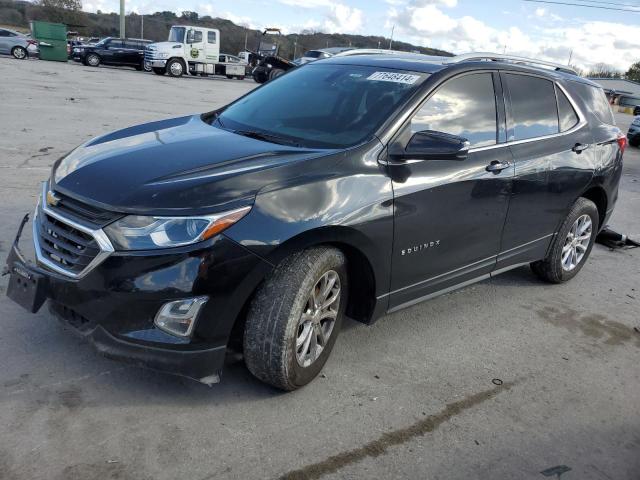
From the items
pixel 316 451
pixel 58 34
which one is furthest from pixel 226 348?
pixel 58 34

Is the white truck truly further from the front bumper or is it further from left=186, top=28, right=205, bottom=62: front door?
the front bumper

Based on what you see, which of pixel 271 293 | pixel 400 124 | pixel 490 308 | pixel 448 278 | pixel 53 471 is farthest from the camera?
pixel 490 308

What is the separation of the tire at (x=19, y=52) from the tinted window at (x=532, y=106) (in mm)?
30980

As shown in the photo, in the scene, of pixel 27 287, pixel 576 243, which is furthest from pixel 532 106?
pixel 27 287

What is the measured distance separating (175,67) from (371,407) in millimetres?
29083

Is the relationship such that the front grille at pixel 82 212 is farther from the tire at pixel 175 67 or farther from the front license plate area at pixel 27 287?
the tire at pixel 175 67

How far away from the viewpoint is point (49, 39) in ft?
99.6

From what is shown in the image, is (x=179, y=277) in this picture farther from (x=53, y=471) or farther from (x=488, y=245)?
(x=488, y=245)

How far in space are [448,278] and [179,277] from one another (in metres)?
1.97

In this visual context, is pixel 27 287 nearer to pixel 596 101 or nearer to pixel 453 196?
pixel 453 196

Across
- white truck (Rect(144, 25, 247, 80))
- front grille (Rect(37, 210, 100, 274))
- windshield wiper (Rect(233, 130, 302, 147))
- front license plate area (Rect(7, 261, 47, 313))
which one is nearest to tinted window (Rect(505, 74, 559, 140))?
windshield wiper (Rect(233, 130, 302, 147))

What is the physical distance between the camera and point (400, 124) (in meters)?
3.56

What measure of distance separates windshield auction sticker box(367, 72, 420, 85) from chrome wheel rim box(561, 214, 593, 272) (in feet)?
7.29

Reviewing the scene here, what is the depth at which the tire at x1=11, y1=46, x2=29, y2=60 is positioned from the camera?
29625 millimetres
